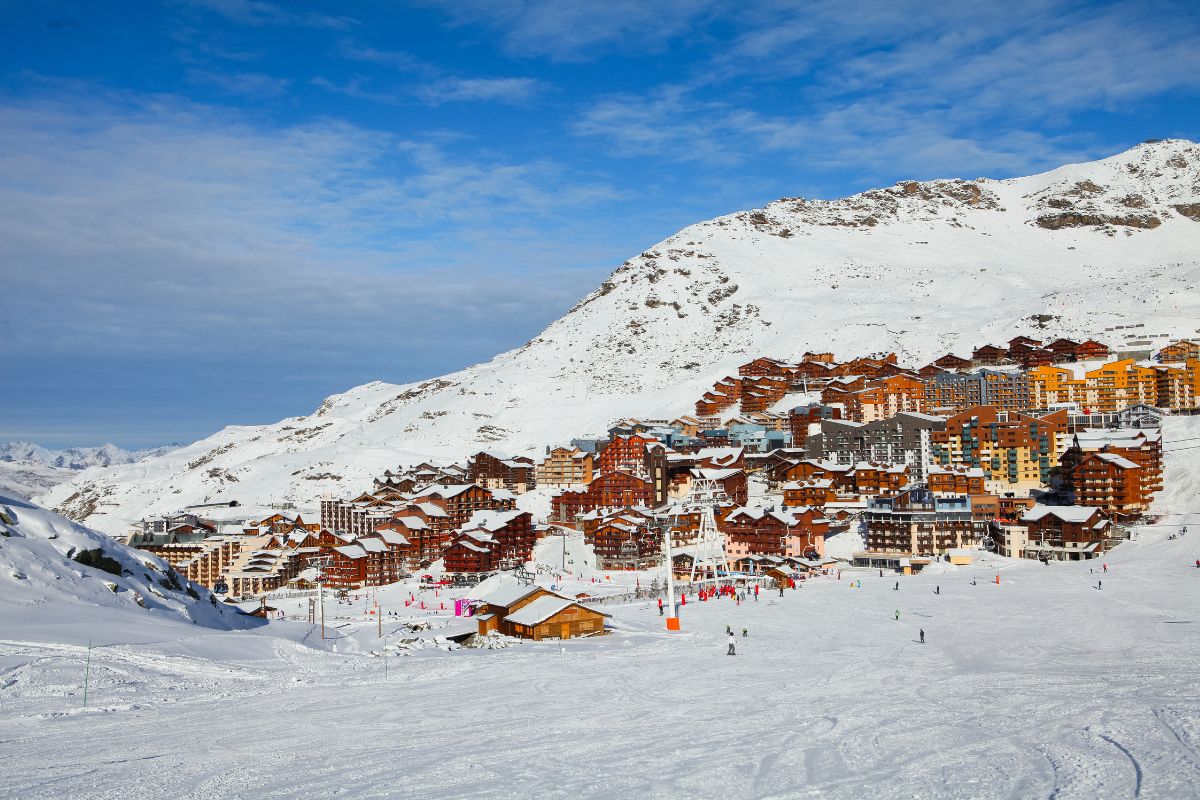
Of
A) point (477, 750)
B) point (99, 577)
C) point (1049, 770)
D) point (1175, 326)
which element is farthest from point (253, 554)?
point (1175, 326)

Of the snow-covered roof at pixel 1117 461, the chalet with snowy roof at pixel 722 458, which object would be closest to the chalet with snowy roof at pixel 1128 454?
the snow-covered roof at pixel 1117 461

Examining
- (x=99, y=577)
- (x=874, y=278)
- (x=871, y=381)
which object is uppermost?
(x=874, y=278)

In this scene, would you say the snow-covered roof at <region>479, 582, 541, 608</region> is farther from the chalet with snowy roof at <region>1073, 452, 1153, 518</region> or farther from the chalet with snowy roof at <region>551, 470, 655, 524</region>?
the chalet with snowy roof at <region>1073, 452, 1153, 518</region>

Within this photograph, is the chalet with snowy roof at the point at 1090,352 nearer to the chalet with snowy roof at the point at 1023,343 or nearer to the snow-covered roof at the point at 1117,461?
the chalet with snowy roof at the point at 1023,343

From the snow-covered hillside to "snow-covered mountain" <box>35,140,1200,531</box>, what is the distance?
82.0 metres

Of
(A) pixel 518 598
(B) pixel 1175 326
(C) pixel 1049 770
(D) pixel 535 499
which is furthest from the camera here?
(B) pixel 1175 326

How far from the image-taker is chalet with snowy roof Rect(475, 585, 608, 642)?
39781 mm

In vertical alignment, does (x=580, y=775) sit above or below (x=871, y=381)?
below

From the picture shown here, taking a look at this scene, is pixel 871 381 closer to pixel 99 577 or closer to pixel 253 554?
pixel 253 554

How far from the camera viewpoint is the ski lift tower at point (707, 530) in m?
63.7

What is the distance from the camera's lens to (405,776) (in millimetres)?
14156

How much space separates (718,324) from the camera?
507 feet

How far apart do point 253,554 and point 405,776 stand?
80.1 meters

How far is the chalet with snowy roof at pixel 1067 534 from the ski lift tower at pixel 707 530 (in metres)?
21.2
